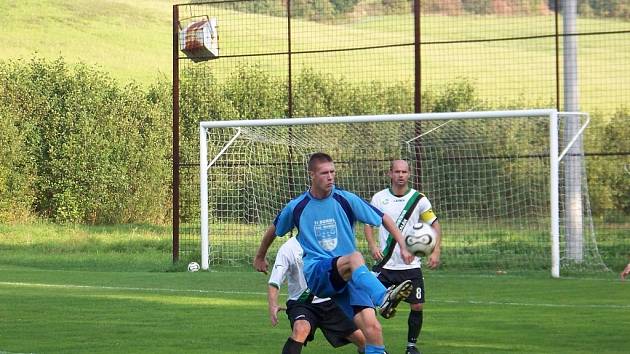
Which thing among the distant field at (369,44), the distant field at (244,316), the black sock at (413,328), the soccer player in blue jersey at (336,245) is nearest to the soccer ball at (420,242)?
the soccer player in blue jersey at (336,245)

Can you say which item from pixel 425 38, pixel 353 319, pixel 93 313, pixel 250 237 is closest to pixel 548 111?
pixel 250 237

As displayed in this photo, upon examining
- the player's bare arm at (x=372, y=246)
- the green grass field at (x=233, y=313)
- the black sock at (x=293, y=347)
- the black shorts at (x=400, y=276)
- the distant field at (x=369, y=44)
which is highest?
the distant field at (x=369, y=44)

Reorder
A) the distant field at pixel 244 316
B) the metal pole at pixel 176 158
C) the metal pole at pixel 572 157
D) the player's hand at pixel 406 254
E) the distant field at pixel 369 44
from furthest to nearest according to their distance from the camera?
1. the distant field at pixel 369 44
2. the metal pole at pixel 176 158
3. the metal pole at pixel 572 157
4. the distant field at pixel 244 316
5. the player's hand at pixel 406 254

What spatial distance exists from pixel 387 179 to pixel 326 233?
14919mm

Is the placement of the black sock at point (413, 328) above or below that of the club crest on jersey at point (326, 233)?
below

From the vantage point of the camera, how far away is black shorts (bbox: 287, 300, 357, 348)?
10.5 meters

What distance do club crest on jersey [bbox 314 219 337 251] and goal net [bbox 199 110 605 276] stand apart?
41.7 ft

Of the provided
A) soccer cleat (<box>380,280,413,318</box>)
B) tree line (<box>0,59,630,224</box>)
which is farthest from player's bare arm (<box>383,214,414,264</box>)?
tree line (<box>0,59,630,224</box>)

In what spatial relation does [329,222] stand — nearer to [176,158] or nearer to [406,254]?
[406,254]

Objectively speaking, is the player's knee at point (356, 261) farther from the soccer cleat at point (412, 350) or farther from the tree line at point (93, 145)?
the tree line at point (93, 145)

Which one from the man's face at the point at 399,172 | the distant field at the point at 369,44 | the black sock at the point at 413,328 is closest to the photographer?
the black sock at the point at 413,328

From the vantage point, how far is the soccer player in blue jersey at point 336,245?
10.1m

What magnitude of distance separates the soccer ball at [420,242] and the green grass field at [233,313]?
6.31 feet

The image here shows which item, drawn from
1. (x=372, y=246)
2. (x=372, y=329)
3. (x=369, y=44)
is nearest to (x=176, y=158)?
(x=372, y=246)
